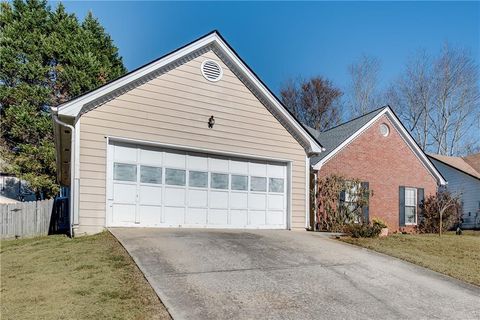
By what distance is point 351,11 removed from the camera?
56.7ft

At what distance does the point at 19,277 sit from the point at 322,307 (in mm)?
5211

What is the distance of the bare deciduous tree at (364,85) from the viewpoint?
37.5 meters

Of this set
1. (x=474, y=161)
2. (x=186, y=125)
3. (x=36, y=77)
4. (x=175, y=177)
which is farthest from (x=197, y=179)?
(x=474, y=161)

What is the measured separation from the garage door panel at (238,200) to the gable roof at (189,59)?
9.78ft

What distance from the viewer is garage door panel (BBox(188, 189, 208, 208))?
496 inches

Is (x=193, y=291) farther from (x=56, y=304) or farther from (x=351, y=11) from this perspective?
(x=351, y=11)

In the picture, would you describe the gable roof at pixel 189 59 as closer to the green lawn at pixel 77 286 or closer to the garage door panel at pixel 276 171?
the garage door panel at pixel 276 171

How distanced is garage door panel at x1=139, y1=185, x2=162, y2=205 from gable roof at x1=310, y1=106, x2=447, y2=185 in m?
7.06

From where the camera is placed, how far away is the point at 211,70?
13.3 metres

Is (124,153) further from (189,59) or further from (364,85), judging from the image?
(364,85)

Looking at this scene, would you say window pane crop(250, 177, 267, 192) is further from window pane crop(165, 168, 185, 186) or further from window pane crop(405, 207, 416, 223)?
window pane crop(405, 207, 416, 223)

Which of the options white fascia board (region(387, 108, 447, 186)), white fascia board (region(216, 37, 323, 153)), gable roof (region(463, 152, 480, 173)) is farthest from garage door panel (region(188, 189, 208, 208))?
gable roof (region(463, 152, 480, 173))

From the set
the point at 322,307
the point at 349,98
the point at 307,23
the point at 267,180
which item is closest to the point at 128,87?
the point at 267,180

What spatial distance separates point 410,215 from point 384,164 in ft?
9.62
